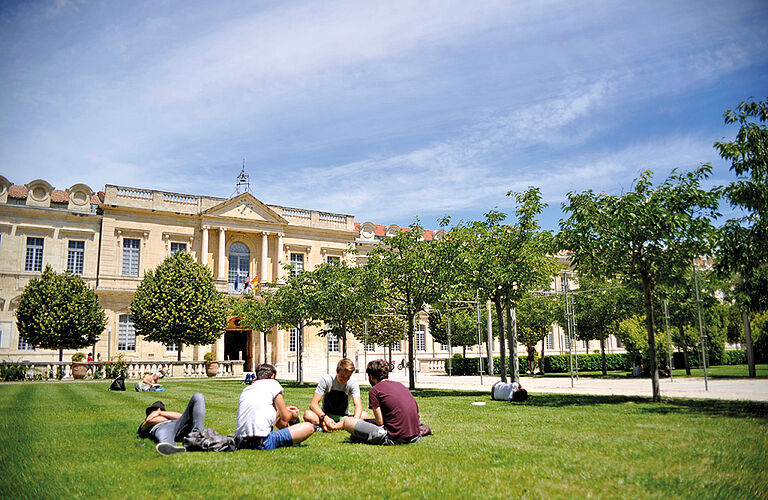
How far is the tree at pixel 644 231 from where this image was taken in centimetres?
1323

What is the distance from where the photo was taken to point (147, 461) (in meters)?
6.42

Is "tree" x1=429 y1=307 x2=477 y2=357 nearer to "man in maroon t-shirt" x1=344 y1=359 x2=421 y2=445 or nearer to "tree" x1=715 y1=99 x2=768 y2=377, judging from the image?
"tree" x1=715 y1=99 x2=768 y2=377

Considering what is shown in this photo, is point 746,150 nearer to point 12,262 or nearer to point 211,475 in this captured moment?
point 211,475

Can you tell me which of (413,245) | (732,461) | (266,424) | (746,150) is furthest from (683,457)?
(413,245)

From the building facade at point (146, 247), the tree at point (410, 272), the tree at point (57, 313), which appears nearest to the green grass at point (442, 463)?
the tree at point (410, 272)

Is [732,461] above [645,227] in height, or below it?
below

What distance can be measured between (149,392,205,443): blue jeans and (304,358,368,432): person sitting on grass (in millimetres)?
1784

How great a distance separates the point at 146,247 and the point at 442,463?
42.2 metres

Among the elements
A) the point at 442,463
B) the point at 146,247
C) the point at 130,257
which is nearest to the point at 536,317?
the point at 146,247

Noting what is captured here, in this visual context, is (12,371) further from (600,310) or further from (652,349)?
(600,310)

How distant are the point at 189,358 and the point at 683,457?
136ft

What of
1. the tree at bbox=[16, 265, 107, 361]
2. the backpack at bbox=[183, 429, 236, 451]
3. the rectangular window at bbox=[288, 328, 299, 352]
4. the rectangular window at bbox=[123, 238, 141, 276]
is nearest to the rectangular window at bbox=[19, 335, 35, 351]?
the tree at bbox=[16, 265, 107, 361]

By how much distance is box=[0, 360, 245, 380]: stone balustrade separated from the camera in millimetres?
30327

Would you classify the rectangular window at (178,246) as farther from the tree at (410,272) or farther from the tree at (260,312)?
the tree at (410,272)
